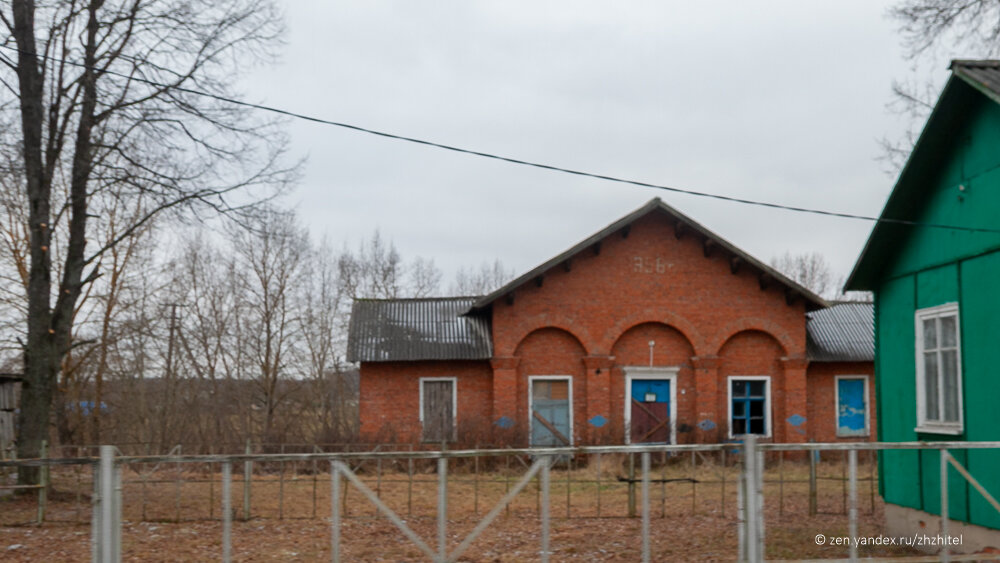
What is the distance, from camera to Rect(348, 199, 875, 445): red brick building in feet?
81.8

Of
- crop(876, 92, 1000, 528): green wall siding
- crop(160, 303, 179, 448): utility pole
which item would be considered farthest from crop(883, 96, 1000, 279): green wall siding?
crop(160, 303, 179, 448): utility pole

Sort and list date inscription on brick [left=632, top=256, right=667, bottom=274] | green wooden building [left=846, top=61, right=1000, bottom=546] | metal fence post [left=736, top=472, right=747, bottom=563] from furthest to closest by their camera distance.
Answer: date inscription on brick [left=632, top=256, right=667, bottom=274] < green wooden building [left=846, top=61, right=1000, bottom=546] < metal fence post [left=736, top=472, right=747, bottom=563]

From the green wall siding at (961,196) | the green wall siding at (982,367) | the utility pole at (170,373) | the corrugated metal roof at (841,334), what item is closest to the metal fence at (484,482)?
the green wall siding at (982,367)

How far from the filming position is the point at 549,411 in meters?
25.2

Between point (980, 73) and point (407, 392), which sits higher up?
point (980, 73)

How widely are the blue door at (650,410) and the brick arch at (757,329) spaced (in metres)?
1.96

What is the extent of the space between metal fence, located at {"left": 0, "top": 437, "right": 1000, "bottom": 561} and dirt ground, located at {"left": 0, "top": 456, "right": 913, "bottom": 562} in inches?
5.0

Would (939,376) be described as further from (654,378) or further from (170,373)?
(170,373)

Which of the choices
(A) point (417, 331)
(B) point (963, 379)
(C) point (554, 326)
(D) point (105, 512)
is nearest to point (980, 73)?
(B) point (963, 379)

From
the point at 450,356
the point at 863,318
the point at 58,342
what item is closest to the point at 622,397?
the point at 450,356

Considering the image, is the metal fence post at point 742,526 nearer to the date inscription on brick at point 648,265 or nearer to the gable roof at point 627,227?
the gable roof at point 627,227

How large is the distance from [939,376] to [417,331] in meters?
16.6

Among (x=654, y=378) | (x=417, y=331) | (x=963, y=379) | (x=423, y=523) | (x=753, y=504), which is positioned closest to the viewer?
(x=753, y=504)

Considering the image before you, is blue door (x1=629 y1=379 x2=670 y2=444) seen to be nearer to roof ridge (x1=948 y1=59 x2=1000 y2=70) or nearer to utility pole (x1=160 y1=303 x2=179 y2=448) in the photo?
roof ridge (x1=948 y1=59 x2=1000 y2=70)
